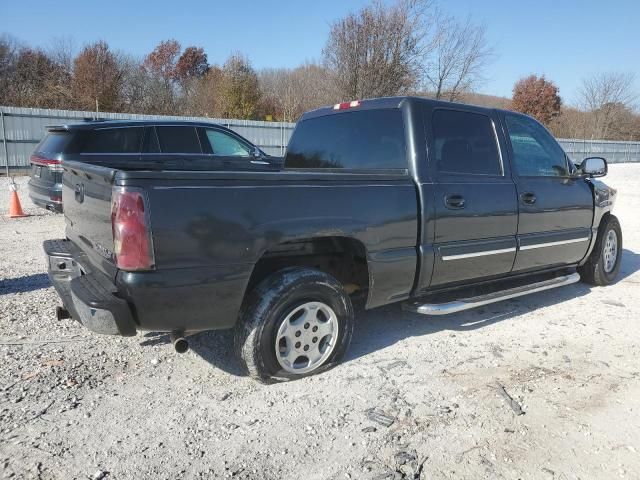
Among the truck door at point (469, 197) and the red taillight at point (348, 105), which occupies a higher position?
the red taillight at point (348, 105)

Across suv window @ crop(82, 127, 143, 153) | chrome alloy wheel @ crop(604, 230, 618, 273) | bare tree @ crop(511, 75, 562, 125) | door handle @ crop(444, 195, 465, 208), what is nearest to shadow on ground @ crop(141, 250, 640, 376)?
chrome alloy wheel @ crop(604, 230, 618, 273)

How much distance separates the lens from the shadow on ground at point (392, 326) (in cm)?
381

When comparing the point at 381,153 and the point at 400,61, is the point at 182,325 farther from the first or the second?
the point at 400,61

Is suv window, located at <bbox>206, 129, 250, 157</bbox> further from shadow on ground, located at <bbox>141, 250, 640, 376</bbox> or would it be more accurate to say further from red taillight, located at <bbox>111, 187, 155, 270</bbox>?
red taillight, located at <bbox>111, 187, 155, 270</bbox>

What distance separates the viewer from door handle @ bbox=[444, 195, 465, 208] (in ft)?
12.6

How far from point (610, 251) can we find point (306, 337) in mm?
4336

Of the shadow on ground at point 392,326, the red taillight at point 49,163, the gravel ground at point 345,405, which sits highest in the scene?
the red taillight at point 49,163

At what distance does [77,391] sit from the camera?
10.4 feet

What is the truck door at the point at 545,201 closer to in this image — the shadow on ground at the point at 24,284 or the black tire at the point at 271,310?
the black tire at the point at 271,310

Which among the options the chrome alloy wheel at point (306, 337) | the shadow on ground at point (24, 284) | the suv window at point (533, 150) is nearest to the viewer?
the chrome alloy wheel at point (306, 337)

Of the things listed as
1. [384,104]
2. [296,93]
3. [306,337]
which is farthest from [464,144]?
[296,93]

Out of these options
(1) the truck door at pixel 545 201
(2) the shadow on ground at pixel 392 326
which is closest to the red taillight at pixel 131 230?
(2) the shadow on ground at pixel 392 326

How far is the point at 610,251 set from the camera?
232 inches

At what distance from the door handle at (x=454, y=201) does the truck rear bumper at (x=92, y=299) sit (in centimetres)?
240
